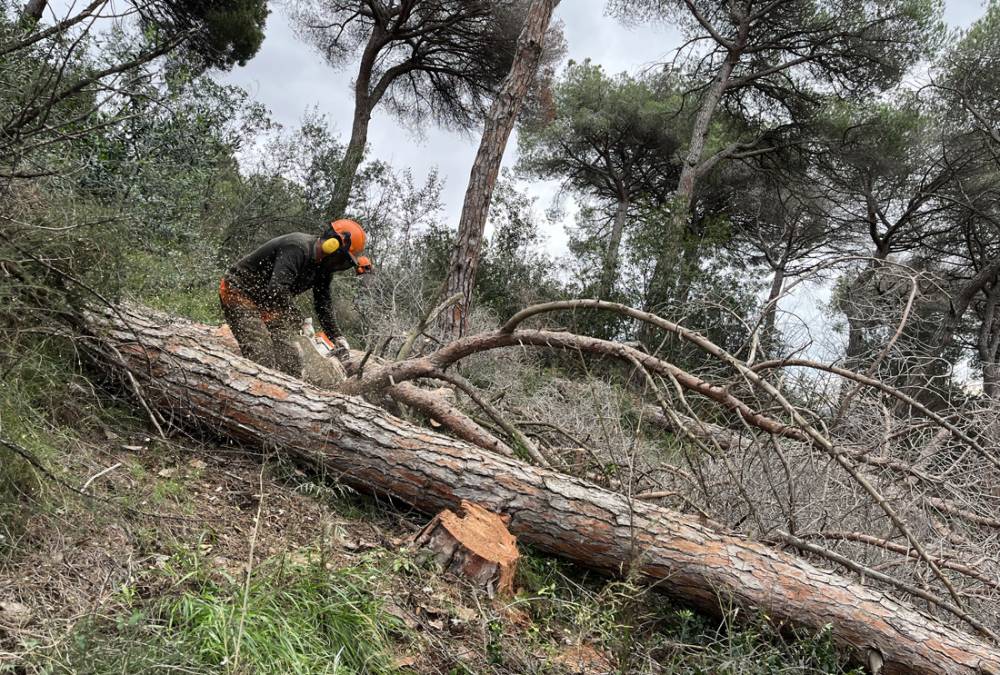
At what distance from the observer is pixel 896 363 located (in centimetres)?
406

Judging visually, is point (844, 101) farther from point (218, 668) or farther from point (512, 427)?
point (218, 668)

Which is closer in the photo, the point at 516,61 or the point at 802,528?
the point at 802,528

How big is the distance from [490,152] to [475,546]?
510 cm

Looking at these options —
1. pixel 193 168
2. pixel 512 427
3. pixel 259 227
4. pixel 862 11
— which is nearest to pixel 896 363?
pixel 512 427

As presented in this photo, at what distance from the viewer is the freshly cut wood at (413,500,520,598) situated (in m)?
3.16

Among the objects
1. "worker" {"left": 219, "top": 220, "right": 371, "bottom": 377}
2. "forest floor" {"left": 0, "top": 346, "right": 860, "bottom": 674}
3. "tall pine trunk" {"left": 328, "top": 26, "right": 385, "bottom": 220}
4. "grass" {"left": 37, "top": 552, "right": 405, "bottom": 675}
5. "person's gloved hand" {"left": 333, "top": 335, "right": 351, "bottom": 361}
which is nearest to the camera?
"grass" {"left": 37, "top": 552, "right": 405, "bottom": 675}

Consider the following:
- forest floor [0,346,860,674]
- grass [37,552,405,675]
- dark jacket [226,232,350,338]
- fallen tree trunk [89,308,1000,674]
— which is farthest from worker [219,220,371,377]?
grass [37,552,405,675]

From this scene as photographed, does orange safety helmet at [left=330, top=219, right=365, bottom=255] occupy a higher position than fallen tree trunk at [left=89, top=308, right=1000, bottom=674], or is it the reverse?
orange safety helmet at [left=330, top=219, right=365, bottom=255]

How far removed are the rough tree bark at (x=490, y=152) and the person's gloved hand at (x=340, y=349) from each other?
1815 mm

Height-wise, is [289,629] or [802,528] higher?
[802,528]

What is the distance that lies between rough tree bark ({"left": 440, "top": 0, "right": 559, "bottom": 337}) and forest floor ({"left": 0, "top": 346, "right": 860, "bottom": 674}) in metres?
3.79

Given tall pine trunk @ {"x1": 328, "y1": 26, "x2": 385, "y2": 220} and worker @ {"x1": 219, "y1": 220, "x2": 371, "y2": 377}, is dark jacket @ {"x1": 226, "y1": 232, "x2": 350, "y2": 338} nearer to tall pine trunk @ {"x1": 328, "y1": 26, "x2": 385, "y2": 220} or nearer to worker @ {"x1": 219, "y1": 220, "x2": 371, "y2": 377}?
worker @ {"x1": 219, "y1": 220, "x2": 371, "y2": 377}

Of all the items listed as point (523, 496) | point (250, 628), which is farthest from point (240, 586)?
point (523, 496)

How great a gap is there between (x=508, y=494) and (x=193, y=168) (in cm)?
632
